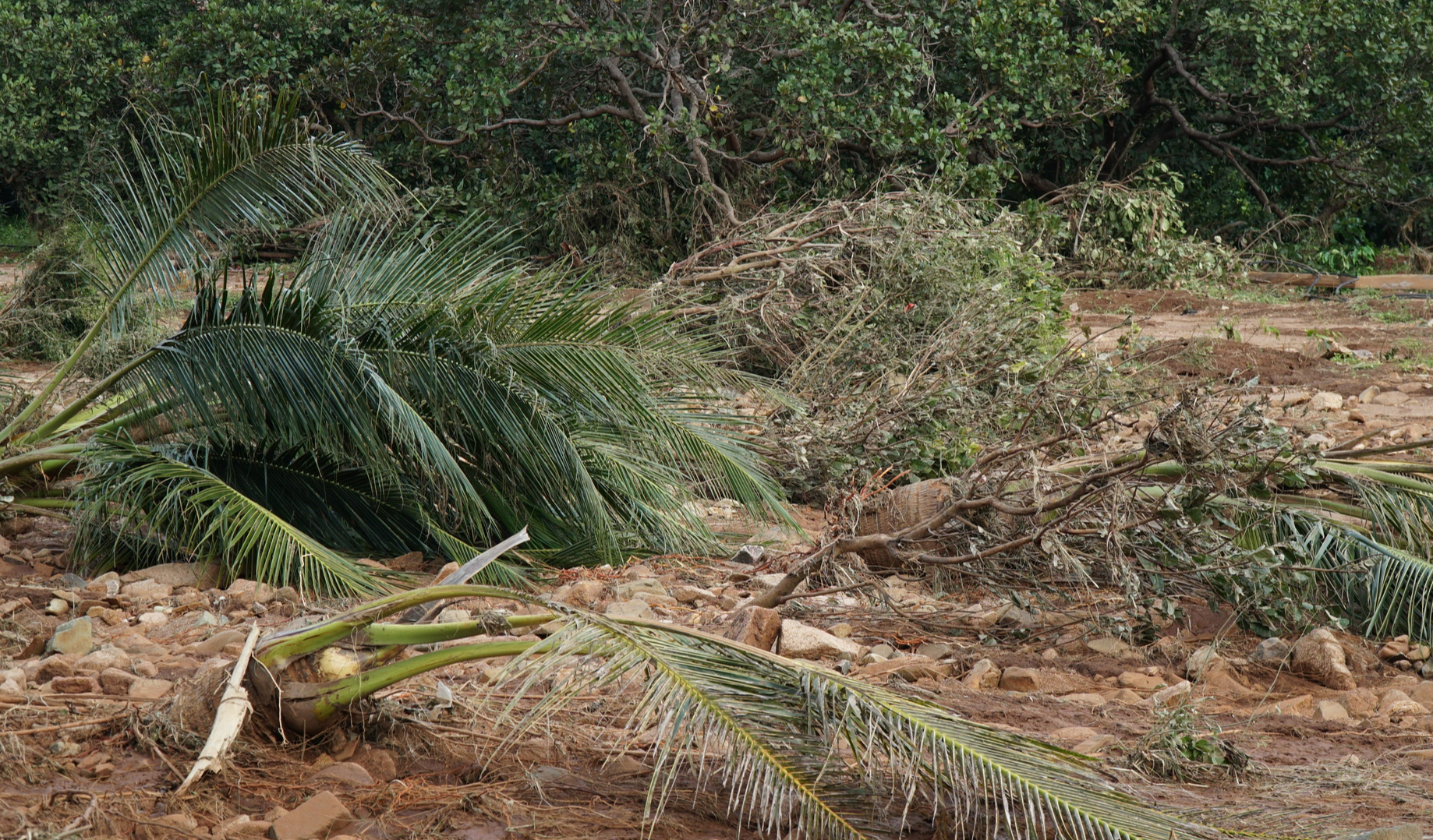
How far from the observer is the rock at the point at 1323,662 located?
3520mm

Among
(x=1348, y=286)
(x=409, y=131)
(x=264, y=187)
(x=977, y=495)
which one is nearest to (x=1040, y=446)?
(x=977, y=495)

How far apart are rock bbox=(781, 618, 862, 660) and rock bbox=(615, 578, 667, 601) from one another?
735mm

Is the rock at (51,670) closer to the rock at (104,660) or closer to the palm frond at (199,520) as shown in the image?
the rock at (104,660)

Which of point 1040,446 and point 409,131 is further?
point 409,131

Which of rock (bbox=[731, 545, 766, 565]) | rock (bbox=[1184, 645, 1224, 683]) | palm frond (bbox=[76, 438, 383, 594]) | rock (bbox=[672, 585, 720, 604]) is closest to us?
rock (bbox=[1184, 645, 1224, 683])

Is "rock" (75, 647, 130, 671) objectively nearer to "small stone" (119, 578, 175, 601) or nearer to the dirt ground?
the dirt ground

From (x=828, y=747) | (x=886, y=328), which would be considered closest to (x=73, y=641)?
(x=828, y=747)

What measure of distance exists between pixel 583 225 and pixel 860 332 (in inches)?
173

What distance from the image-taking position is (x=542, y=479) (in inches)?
170

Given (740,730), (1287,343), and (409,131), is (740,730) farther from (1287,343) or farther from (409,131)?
(409,131)

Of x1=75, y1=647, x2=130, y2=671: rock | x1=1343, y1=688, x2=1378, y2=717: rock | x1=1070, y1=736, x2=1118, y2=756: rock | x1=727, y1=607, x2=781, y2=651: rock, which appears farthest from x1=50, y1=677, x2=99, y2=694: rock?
x1=1343, y1=688, x2=1378, y2=717: rock

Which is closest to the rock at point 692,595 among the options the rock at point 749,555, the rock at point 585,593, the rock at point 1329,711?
the rock at point 585,593

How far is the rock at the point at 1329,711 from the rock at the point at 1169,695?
308 millimetres

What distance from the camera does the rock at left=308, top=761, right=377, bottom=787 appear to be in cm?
259
